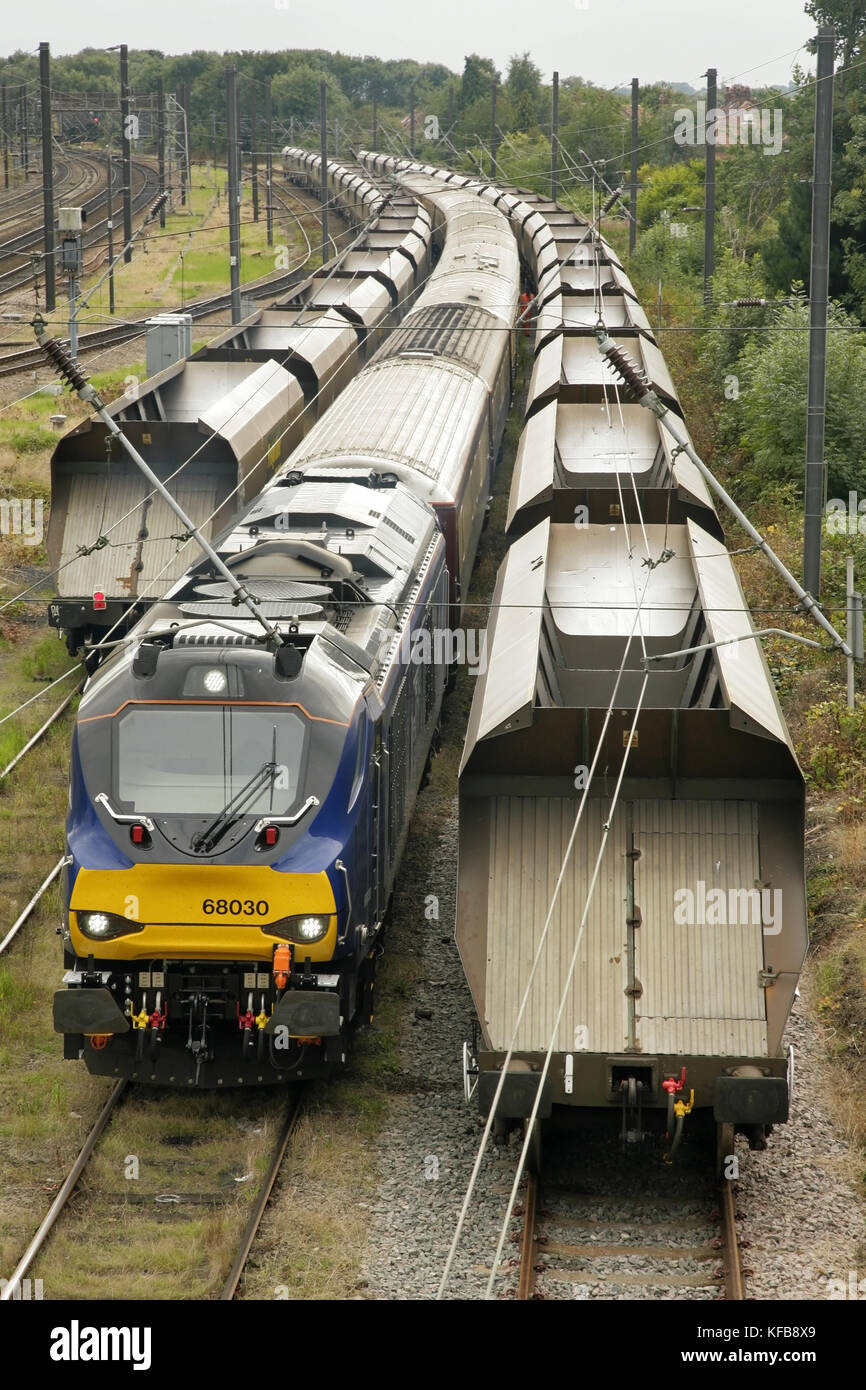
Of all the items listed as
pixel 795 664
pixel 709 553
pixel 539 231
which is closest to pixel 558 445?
pixel 795 664

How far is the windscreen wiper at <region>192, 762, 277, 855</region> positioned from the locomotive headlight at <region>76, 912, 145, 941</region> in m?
0.70

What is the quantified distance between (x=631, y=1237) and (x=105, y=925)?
4.03m

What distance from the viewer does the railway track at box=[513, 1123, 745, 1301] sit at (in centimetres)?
909

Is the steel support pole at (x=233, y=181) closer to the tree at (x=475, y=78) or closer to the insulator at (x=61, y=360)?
the insulator at (x=61, y=360)

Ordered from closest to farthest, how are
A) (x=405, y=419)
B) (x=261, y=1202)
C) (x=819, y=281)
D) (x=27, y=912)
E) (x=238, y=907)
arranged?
(x=261, y=1202)
(x=238, y=907)
(x=27, y=912)
(x=819, y=281)
(x=405, y=419)

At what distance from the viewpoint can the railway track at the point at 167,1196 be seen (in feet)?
30.8

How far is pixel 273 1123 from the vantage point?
11266mm

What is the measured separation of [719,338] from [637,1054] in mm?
23200

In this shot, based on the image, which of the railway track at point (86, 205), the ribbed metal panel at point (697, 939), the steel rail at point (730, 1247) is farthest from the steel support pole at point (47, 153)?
the steel rail at point (730, 1247)

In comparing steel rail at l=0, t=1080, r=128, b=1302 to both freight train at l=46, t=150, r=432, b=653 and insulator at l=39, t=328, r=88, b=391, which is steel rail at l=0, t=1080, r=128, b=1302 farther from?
freight train at l=46, t=150, r=432, b=653

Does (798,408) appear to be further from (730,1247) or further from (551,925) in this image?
(730,1247)

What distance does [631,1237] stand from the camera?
9703 mm

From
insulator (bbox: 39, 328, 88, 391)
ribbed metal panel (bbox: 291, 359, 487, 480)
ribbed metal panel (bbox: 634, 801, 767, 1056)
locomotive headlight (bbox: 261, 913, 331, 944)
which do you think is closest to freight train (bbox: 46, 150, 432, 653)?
ribbed metal panel (bbox: 291, 359, 487, 480)

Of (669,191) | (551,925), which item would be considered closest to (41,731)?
(551,925)
